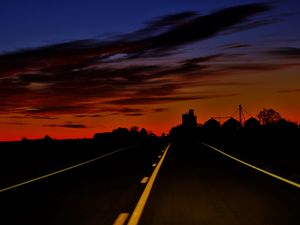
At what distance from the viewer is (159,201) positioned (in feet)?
40.4

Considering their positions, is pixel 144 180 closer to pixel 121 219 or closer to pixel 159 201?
pixel 159 201

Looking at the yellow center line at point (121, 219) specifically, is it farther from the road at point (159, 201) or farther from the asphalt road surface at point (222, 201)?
the asphalt road surface at point (222, 201)

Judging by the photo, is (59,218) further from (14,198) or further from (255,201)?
(255,201)

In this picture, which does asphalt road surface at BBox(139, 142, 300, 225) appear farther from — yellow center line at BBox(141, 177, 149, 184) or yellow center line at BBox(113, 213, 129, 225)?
yellow center line at BBox(141, 177, 149, 184)

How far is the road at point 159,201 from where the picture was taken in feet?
32.1

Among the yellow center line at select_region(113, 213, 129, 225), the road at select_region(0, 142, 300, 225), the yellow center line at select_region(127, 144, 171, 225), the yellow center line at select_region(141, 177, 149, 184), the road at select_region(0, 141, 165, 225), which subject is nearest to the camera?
the yellow center line at select_region(113, 213, 129, 225)

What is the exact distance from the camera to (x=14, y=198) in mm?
13117

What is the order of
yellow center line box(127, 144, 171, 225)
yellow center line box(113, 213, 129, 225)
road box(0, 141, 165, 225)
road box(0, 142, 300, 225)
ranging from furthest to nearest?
road box(0, 141, 165, 225)
road box(0, 142, 300, 225)
yellow center line box(127, 144, 171, 225)
yellow center line box(113, 213, 129, 225)

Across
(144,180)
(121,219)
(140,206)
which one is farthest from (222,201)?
(144,180)

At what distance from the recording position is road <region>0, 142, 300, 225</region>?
9773mm

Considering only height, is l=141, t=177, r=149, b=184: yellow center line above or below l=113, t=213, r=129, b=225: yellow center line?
above

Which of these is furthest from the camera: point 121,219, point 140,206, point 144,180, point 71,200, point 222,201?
point 144,180

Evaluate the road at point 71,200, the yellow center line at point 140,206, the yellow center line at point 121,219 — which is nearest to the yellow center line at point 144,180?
the road at point 71,200

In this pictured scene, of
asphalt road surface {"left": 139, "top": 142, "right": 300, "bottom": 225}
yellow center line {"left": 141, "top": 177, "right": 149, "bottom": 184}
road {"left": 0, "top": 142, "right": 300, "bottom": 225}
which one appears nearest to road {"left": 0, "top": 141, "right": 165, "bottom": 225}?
road {"left": 0, "top": 142, "right": 300, "bottom": 225}
